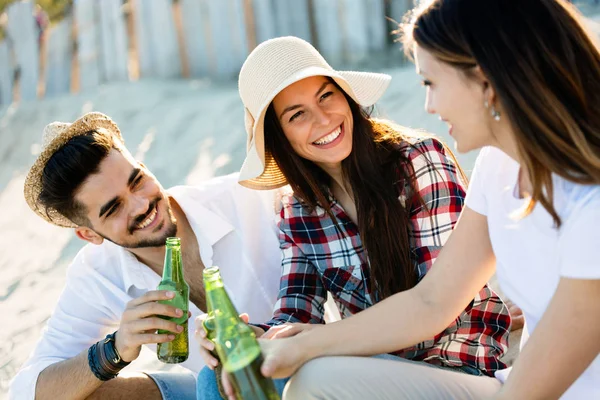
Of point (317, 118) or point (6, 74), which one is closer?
point (317, 118)

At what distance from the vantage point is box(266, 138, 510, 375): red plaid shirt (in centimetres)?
265

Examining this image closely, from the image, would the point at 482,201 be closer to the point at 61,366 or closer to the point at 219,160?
the point at 61,366

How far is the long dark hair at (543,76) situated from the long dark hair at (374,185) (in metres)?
0.92

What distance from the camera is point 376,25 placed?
5828 mm

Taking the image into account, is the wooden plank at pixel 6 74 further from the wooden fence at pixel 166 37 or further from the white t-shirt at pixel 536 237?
the white t-shirt at pixel 536 237

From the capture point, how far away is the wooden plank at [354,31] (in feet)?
19.0

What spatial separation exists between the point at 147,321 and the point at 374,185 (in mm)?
888

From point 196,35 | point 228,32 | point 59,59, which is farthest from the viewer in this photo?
point 59,59

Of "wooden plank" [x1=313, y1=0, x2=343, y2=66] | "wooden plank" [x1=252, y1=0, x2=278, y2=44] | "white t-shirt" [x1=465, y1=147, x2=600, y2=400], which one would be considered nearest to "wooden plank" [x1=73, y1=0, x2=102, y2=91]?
"wooden plank" [x1=252, y1=0, x2=278, y2=44]

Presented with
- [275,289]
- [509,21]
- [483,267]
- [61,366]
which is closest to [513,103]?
[509,21]

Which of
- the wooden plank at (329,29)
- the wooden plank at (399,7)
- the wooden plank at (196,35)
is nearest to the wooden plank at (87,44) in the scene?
the wooden plank at (196,35)

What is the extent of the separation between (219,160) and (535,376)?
3922 mm

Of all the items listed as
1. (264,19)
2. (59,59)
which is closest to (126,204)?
(264,19)

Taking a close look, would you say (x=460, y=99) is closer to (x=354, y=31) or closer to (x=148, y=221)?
(x=148, y=221)
